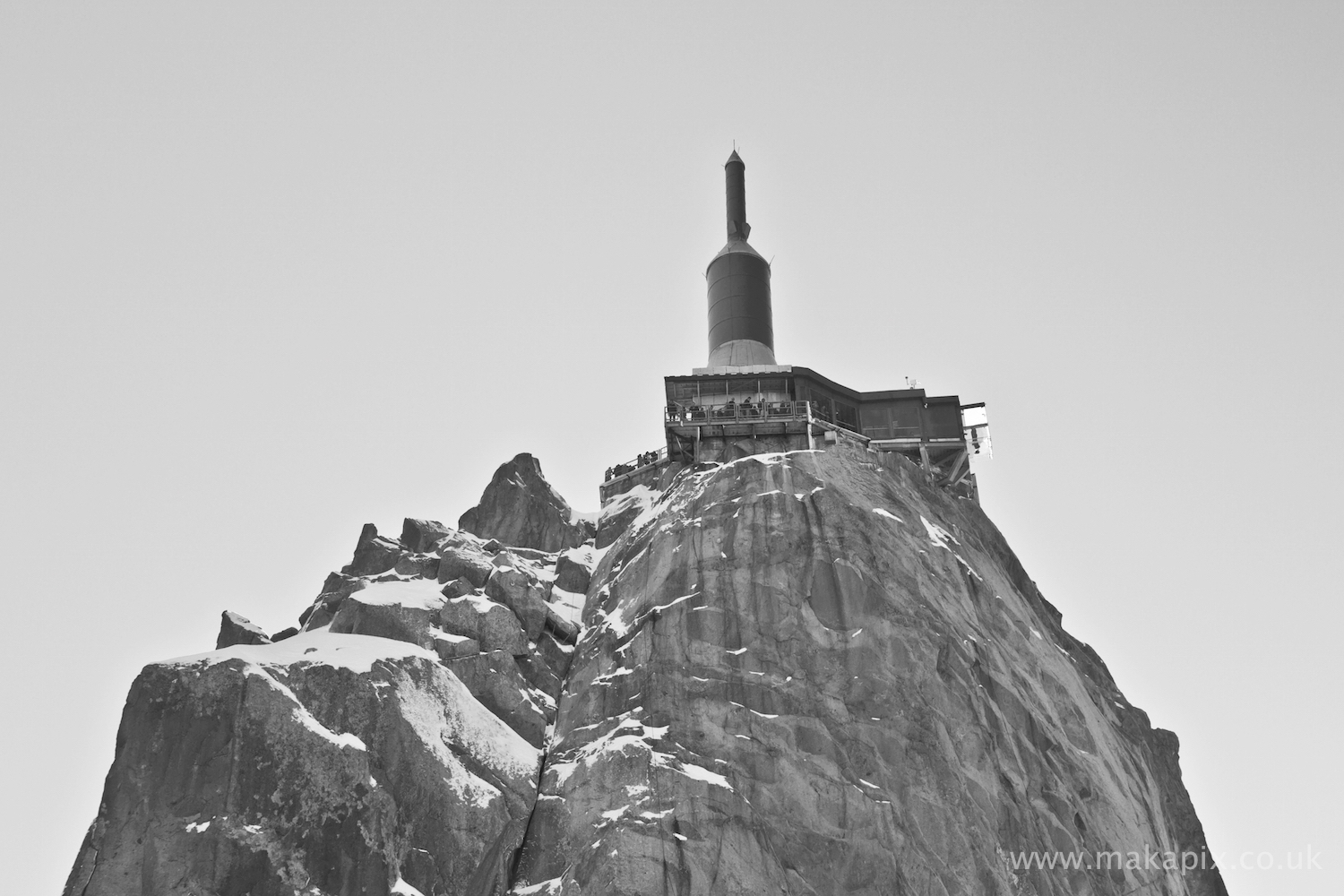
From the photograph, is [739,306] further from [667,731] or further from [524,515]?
[667,731]

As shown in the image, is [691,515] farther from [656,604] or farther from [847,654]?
[847,654]

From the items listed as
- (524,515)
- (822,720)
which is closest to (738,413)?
(524,515)

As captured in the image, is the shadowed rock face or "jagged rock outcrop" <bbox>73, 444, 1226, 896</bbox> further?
the shadowed rock face

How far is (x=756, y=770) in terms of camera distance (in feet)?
223

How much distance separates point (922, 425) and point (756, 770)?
3456cm

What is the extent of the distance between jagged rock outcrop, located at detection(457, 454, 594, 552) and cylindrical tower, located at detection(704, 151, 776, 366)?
18109 mm

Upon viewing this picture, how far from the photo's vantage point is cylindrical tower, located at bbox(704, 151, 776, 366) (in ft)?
344

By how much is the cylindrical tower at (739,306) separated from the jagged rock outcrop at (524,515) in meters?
18.1

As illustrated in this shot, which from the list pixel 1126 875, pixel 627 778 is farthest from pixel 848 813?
pixel 1126 875

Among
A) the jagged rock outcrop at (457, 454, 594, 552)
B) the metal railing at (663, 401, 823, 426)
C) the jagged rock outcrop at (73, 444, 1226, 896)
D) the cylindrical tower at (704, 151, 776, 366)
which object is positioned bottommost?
the jagged rock outcrop at (73, 444, 1226, 896)

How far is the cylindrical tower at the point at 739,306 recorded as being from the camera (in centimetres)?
10488

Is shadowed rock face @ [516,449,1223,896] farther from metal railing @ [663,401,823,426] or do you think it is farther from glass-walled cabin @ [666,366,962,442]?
glass-walled cabin @ [666,366,962,442]

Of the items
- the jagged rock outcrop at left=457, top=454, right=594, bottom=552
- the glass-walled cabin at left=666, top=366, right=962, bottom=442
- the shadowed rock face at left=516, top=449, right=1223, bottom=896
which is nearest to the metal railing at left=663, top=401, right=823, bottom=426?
the glass-walled cabin at left=666, top=366, right=962, bottom=442

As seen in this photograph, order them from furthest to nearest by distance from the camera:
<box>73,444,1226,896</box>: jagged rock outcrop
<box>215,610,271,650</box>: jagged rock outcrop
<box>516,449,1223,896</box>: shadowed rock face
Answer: <box>215,610,271,650</box>: jagged rock outcrop
<box>516,449,1223,896</box>: shadowed rock face
<box>73,444,1226,896</box>: jagged rock outcrop
